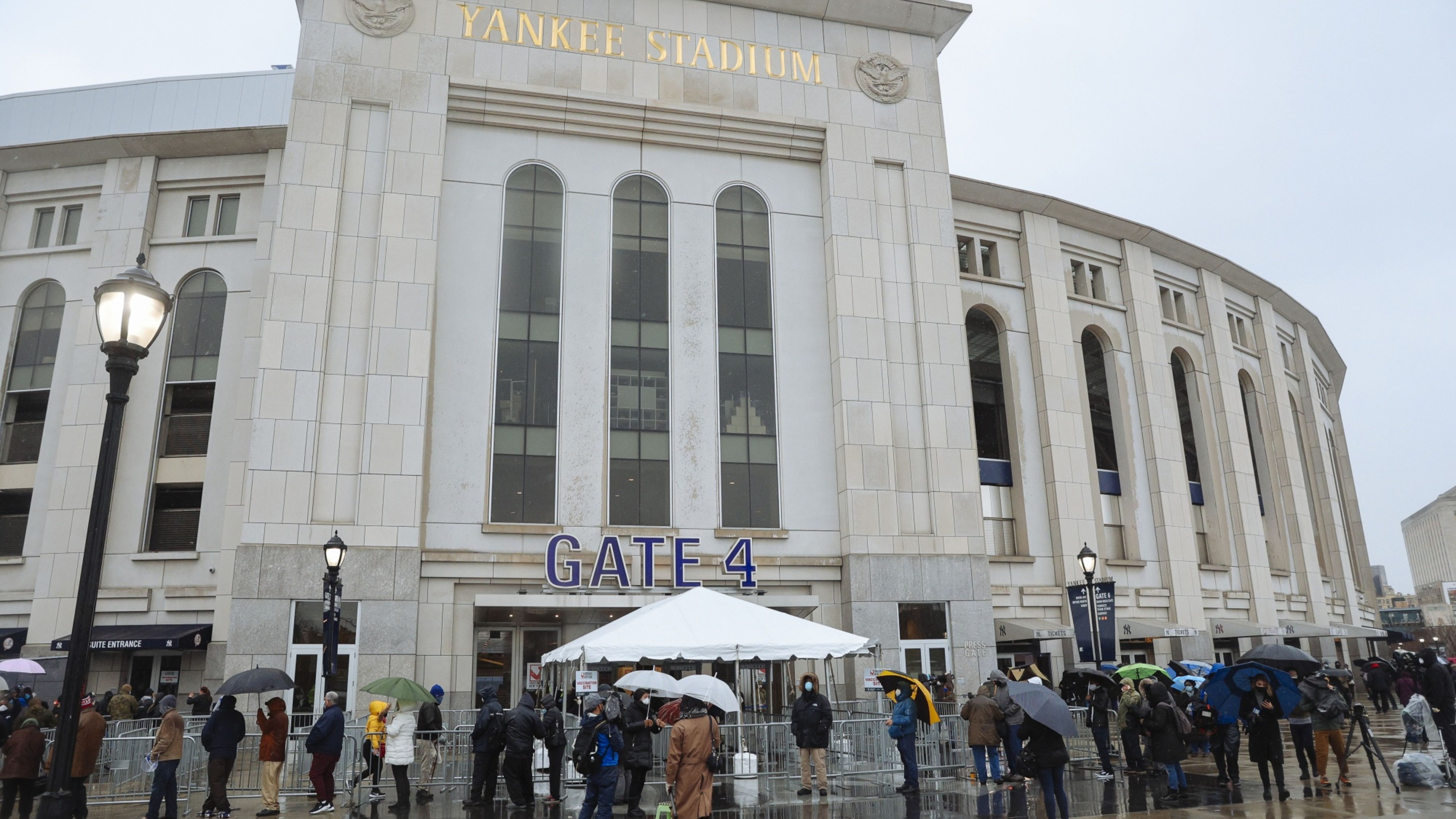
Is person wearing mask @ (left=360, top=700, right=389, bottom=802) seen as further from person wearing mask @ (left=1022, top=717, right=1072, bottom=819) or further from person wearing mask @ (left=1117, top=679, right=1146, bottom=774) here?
person wearing mask @ (left=1117, top=679, right=1146, bottom=774)

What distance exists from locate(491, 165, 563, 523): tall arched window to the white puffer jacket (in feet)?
33.9

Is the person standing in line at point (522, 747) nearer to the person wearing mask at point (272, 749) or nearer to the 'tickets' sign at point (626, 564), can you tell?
the person wearing mask at point (272, 749)

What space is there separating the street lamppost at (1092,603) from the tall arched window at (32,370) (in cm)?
3189

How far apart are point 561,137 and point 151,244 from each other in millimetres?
14705

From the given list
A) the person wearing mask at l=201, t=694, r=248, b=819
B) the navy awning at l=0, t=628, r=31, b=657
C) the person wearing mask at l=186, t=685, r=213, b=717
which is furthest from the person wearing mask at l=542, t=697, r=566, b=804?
the navy awning at l=0, t=628, r=31, b=657

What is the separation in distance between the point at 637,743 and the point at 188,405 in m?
24.5

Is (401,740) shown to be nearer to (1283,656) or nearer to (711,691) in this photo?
(711,691)

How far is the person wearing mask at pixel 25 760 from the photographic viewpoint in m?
13.5

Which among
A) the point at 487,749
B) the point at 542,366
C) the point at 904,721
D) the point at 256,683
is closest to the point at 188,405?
the point at 542,366

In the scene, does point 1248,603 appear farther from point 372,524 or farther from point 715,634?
point 372,524

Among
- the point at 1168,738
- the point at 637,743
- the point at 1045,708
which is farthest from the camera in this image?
the point at 1168,738

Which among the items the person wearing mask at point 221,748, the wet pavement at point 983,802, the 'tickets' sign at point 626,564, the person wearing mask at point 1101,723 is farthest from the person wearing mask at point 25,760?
the person wearing mask at point 1101,723

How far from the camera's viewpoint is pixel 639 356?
28250 millimetres

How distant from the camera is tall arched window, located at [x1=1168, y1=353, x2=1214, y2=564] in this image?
40031 mm
